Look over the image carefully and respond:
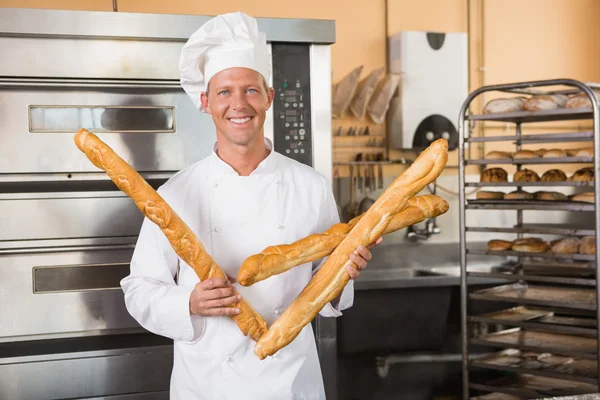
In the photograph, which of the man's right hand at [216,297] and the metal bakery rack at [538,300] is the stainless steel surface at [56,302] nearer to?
the man's right hand at [216,297]

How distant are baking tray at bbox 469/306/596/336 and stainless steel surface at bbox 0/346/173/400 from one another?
151cm

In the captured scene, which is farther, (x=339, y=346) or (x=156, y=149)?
(x=339, y=346)

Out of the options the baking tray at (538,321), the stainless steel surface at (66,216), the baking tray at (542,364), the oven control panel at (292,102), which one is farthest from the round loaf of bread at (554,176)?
the stainless steel surface at (66,216)

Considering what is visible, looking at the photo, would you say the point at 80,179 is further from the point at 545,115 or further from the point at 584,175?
the point at 584,175

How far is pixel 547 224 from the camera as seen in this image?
4.36 meters

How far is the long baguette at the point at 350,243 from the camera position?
→ 1.47 m

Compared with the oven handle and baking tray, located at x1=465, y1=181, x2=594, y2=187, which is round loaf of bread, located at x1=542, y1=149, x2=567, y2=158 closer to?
baking tray, located at x1=465, y1=181, x2=594, y2=187

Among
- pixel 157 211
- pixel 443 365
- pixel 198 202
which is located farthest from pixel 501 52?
pixel 157 211

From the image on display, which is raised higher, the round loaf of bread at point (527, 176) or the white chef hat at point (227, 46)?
the white chef hat at point (227, 46)

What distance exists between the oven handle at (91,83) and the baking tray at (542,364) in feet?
5.96

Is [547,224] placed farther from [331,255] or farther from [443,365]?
[331,255]

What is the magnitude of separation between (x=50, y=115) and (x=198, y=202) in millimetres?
715

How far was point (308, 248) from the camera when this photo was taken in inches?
60.8

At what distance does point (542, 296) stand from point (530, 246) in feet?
0.84
